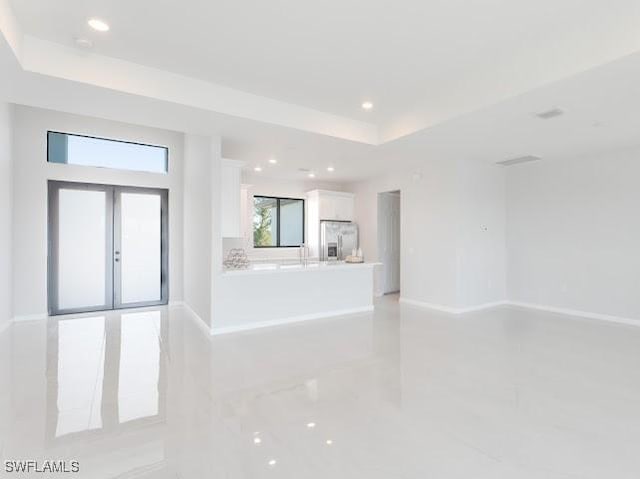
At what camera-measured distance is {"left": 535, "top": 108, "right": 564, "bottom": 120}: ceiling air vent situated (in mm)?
3701

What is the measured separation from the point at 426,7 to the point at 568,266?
5307 mm

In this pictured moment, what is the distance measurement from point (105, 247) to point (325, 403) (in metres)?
5.28

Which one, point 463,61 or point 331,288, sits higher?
point 463,61

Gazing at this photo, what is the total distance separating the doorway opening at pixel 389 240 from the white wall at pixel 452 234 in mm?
831

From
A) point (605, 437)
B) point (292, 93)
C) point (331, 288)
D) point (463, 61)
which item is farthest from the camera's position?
point (331, 288)

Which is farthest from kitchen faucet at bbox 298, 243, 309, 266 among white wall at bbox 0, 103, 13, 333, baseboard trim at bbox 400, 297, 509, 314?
white wall at bbox 0, 103, 13, 333

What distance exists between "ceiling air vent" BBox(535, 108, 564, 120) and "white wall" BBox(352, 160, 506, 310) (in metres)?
2.13

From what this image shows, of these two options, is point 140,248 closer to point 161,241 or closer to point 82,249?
point 161,241

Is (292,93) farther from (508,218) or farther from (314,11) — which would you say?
(508,218)

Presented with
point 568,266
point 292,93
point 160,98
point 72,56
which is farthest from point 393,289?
point 72,56

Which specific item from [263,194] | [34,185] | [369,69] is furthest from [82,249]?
[369,69]

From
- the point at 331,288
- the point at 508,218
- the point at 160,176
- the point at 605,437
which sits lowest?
the point at 605,437

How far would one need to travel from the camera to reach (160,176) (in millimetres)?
6551

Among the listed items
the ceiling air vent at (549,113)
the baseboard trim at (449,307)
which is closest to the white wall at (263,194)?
the baseboard trim at (449,307)
